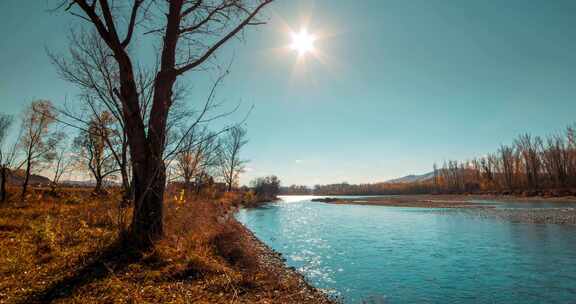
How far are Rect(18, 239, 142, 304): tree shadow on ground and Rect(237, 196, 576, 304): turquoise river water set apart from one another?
15.2 feet

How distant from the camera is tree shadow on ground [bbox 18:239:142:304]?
3.81 meters

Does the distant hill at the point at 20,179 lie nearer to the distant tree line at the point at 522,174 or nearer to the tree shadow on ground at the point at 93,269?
the tree shadow on ground at the point at 93,269

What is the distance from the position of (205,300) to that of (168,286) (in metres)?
0.80

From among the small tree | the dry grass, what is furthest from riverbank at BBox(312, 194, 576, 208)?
the dry grass

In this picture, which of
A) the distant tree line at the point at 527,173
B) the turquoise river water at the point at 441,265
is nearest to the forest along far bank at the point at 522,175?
the distant tree line at the point at 527,173

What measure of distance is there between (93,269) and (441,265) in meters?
9.69

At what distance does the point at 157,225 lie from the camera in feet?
21.1

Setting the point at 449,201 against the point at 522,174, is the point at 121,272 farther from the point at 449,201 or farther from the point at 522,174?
the point at 522,174

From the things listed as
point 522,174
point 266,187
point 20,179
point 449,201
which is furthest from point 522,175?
point 20,179

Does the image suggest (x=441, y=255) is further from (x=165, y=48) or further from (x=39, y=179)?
(x=39, y=179)

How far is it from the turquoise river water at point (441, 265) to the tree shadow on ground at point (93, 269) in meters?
4.64

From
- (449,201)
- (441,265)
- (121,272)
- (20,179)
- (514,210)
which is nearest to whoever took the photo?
(121,272)

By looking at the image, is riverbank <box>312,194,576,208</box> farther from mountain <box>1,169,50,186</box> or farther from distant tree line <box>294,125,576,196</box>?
mountain <box>1,169,50,186</box>

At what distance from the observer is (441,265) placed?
918cm
